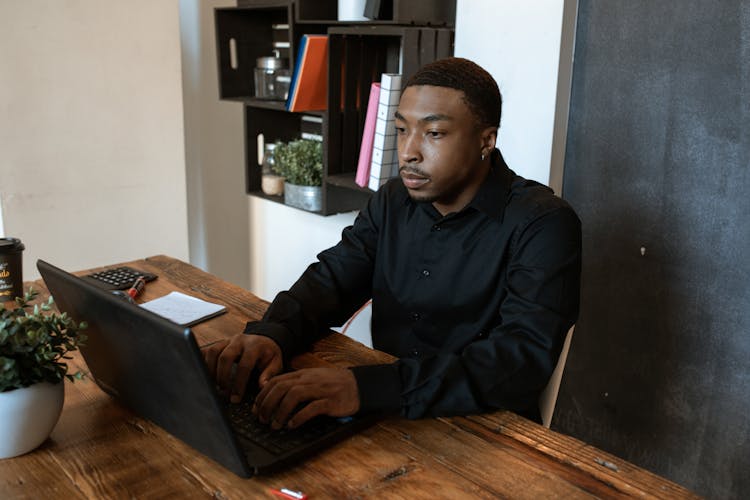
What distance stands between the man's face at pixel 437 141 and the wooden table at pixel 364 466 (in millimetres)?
534

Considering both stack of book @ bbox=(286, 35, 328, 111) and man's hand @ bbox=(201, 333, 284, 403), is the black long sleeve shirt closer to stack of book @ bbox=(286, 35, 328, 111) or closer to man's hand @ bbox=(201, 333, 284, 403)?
man's hand @ bbox=(201, 333, 284, 403)

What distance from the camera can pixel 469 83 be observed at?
1.45 m

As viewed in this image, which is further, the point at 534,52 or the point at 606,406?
the point at 606,406

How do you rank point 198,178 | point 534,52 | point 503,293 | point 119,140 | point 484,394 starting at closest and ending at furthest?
point 484,394 → point 503,293 → point 534,52 → point 119,140 → point 198,178

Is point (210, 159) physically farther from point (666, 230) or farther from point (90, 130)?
point (666, 230)

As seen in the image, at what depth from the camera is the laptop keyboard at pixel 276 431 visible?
1035mm

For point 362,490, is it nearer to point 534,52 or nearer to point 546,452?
point 546,452

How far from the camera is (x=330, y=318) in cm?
160

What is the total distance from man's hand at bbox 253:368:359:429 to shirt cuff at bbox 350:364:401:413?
0.01m

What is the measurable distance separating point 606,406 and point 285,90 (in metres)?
1.66

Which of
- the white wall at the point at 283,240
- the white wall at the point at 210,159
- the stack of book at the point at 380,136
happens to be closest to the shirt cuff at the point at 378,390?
the stack of book at the point at 380,136

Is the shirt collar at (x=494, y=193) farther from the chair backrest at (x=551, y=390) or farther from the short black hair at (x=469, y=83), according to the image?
the chair backrest at (x=551, y=390)

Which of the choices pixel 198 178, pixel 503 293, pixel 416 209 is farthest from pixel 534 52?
pixel 198 178

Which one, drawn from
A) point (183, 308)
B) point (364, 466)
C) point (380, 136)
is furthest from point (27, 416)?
point (380, 136)
